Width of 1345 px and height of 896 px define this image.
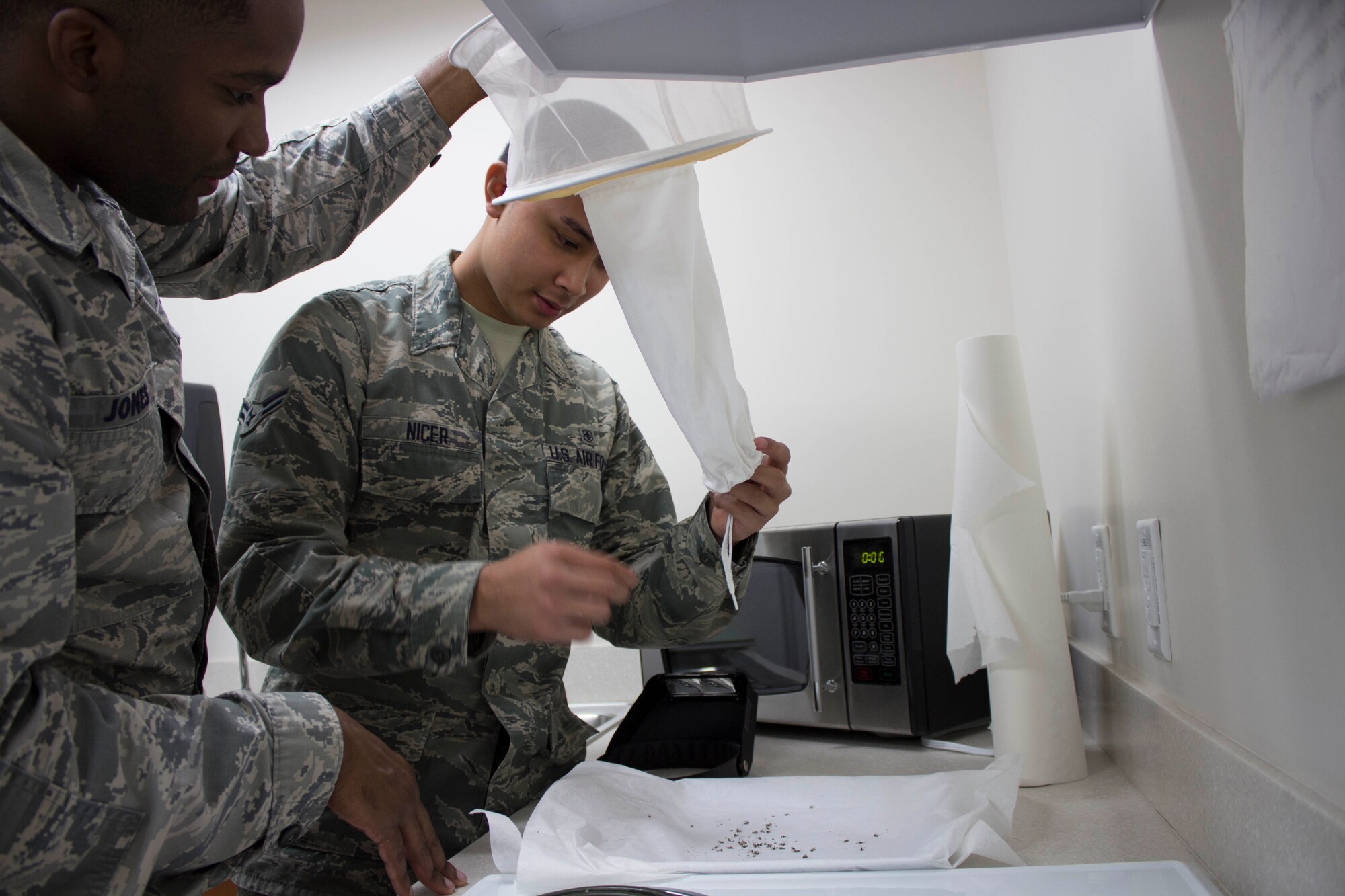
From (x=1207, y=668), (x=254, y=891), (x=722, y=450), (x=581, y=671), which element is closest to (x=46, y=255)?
(x=722, y=450)

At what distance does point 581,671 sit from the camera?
1.76 meters

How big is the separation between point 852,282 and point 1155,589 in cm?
104

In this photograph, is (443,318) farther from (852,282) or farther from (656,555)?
(852,282)

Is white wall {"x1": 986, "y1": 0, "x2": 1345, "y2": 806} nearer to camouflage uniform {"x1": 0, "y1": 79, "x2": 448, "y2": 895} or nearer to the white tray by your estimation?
the white tray

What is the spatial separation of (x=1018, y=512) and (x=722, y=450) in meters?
0.36

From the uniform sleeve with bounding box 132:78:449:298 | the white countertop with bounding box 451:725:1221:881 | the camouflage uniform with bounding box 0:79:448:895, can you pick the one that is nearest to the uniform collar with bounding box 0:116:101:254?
the camouflage uniform with bounding box 0:79:448:895

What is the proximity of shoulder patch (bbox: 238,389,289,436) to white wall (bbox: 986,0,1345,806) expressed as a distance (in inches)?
30.5

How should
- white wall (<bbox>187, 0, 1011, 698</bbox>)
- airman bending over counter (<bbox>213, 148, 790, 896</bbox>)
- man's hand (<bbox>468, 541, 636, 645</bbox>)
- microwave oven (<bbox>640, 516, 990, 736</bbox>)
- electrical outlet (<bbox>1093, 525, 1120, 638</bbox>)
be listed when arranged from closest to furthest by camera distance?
man's hand (<bbox>468, 541, 636, 645</bbox>), airman bending over counter (<bbox>213, 148, 790, 896</bbox>), electrical outlet (<bbox>1093, 525, 1120, 638</bbox>), microwave oven (<bbox>640, 516, 990, 736</bbox>), white wall (<bbox>187, 0, 1011, 698</bbox>)

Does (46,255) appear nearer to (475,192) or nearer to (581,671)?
(581,671)

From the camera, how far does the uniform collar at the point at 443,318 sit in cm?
97

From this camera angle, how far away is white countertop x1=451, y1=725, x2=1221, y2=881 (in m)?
0.70

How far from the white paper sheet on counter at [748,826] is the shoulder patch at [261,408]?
42 centimetres

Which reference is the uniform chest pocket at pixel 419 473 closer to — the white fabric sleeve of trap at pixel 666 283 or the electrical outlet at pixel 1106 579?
the white fabric sleeve of trap at pixel 666 283

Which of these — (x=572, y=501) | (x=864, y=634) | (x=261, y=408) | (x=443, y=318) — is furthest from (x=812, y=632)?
(x=261, y=408)
